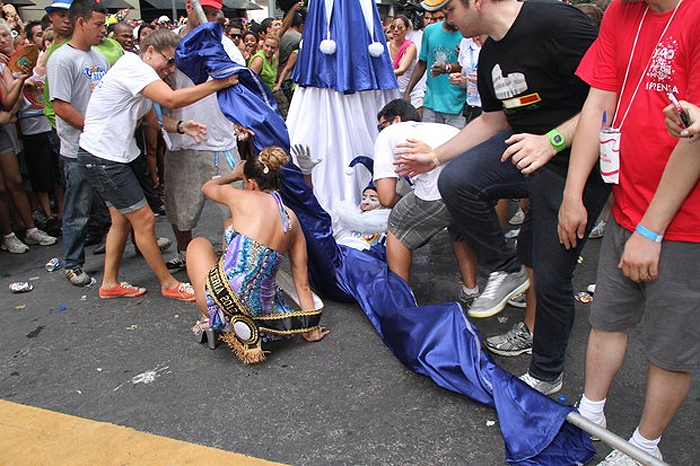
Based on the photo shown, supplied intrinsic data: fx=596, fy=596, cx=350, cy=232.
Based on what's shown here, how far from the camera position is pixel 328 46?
183 inches

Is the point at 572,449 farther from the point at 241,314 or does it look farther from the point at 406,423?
the point at 241,314

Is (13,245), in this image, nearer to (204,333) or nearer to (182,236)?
(182,236)

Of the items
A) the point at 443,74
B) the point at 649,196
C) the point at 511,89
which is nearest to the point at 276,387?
the point at 511,89

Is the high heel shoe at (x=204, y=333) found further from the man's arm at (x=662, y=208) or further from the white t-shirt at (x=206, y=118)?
the man's arm at (x=662, y=208)

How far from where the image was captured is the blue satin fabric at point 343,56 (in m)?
4.67

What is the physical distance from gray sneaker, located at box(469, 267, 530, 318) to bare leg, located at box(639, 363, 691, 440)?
1091 millimetres

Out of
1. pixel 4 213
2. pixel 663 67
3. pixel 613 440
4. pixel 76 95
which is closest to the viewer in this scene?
pixel 663 67

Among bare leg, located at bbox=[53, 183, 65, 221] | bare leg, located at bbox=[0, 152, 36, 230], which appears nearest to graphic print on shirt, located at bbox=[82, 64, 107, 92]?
bare leg, located at bbox=[0, 152, 36, 230]

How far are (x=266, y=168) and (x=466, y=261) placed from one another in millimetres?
1370

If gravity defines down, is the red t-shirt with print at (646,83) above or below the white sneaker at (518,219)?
above

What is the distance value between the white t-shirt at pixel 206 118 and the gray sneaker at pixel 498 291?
220cm

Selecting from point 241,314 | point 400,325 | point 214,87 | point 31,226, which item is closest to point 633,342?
point 400,325

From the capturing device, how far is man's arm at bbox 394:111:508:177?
9.62ft

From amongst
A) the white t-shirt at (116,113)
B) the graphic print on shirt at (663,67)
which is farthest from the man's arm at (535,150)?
the white t-shirt at (116,113)
